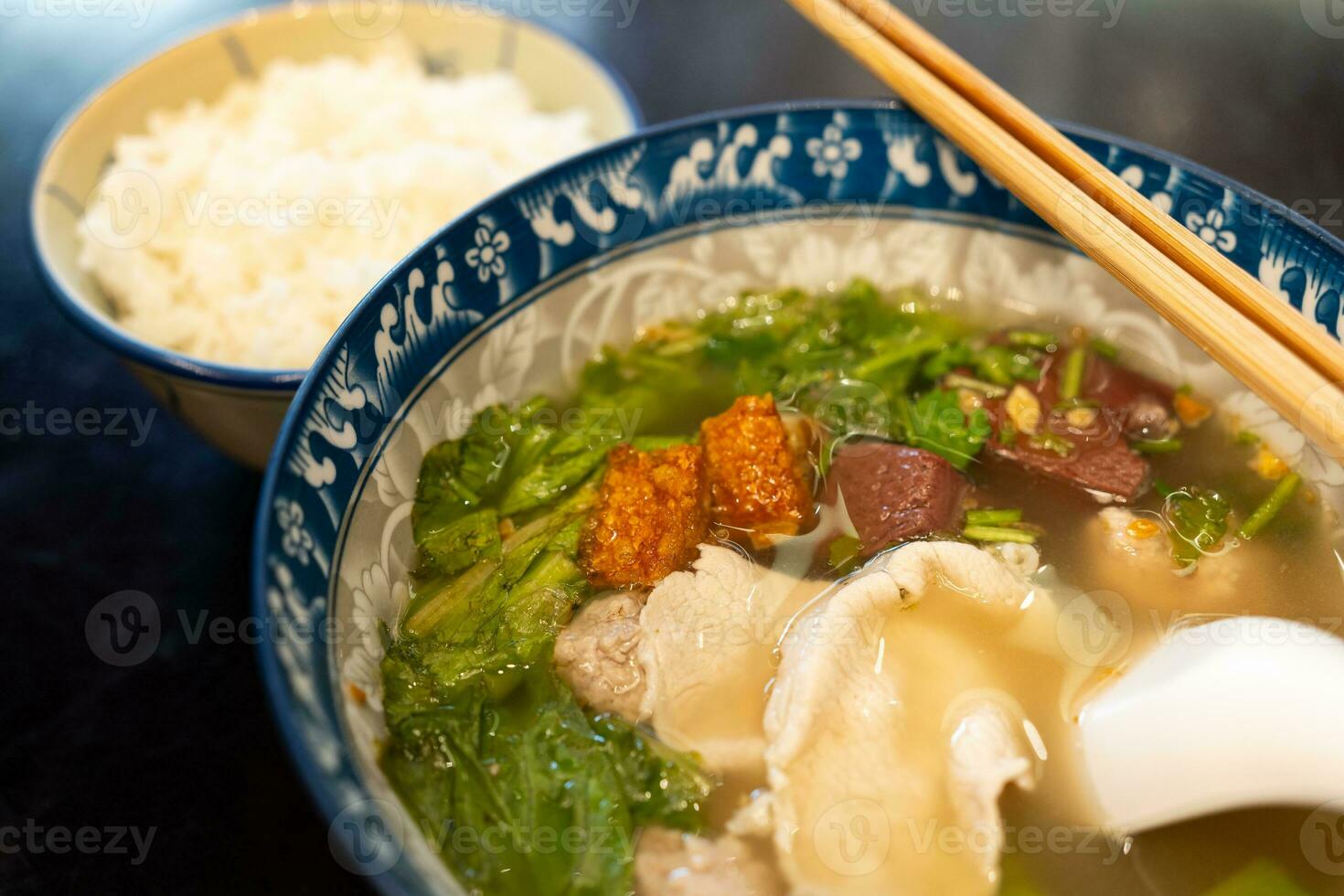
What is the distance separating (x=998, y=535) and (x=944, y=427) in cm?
29

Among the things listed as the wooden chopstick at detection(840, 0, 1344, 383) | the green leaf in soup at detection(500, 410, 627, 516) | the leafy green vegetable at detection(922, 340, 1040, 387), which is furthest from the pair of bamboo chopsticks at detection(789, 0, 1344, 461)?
the green leaf in soup at detection(500, 410, 627, 516)

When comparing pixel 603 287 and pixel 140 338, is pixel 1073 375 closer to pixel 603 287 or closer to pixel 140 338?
pixel 603 287

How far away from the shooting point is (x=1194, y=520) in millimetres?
2084

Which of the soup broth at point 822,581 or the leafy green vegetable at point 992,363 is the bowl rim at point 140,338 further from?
the leafy green vegetable at point 992,363

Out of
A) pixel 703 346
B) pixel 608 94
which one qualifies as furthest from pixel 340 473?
pixel 608 94

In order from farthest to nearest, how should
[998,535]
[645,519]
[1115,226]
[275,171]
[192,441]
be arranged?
[275,171] → [192,441] → [998,535] → [645,519] → [1115,226]

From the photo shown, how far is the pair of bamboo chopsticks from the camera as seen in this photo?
159 centimetres

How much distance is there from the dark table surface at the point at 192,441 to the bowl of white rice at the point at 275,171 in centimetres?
40

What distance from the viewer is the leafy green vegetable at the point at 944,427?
219 cm

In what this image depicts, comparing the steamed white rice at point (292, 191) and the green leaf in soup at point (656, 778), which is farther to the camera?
the steamed white rice at point (292, 191)

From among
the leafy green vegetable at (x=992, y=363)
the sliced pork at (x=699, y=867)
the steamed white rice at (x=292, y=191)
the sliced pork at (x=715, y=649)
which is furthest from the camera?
the steamed white rice at (x=292, y=191)

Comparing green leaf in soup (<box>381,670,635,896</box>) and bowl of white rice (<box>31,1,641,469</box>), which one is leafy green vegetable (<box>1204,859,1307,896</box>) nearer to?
green leaf in soup (<box>381,670,635,896</box>)

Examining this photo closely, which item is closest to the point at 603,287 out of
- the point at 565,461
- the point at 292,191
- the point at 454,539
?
the point at 565,461

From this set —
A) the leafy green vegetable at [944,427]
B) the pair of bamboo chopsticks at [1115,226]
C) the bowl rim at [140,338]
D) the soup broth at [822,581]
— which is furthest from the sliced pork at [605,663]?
the pair of bamboo chopsticks at [1115,226]
